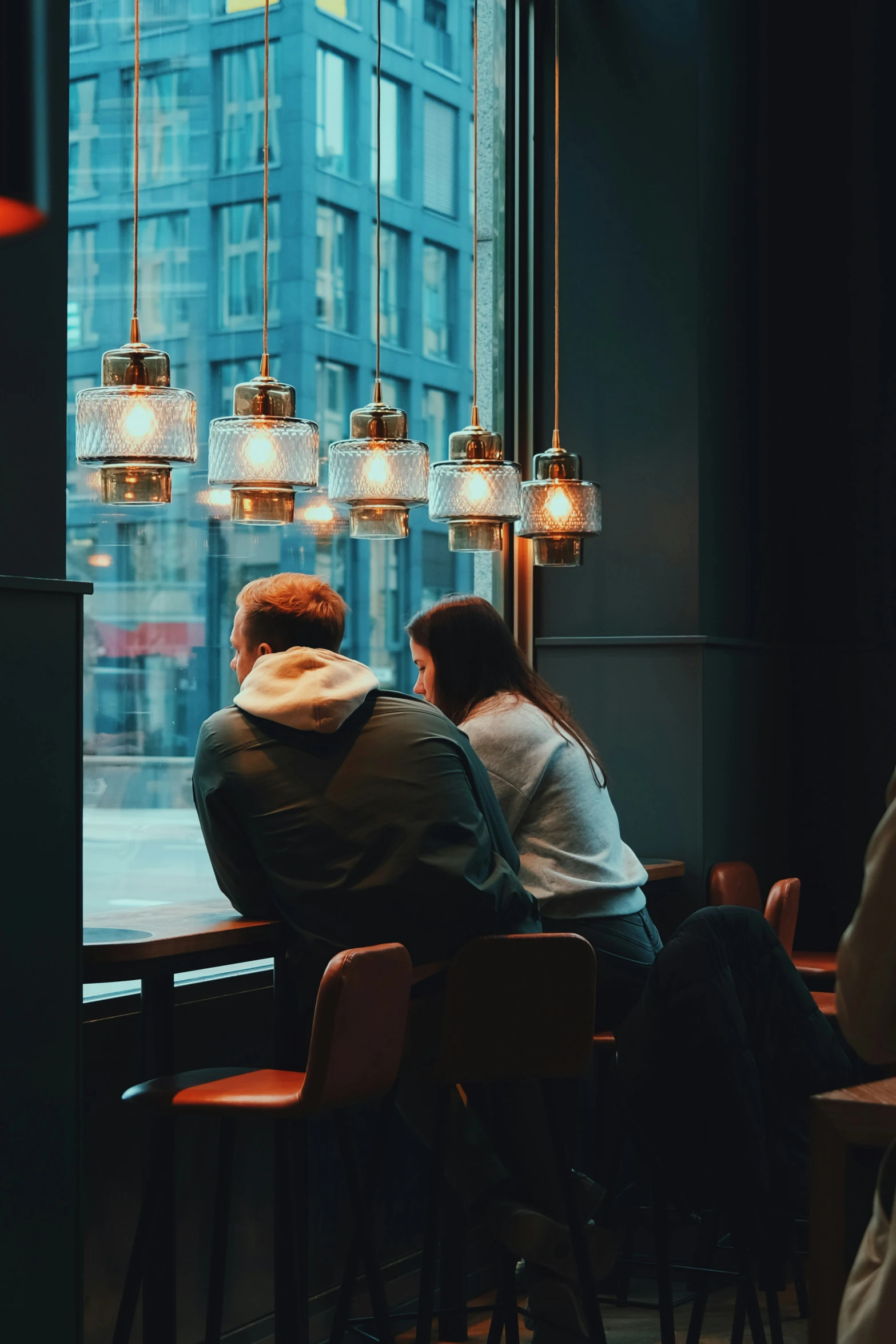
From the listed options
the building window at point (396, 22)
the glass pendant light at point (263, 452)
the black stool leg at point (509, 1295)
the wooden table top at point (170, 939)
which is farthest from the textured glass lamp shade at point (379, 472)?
the black stool leg at point (509, 1295)

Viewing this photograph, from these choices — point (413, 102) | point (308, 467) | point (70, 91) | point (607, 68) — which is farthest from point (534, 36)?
point (308, 467)

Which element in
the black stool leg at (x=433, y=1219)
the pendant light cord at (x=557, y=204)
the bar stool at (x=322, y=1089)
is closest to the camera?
the bar stool at (x=322, y=1089)

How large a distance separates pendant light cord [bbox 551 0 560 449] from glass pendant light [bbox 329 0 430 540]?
1307mm

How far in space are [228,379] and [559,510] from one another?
0.85 meters

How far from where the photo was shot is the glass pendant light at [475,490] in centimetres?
335

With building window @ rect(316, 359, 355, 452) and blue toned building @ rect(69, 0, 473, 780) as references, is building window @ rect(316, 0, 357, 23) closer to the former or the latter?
blue toned building @ rect(69, 0, 473, 780)

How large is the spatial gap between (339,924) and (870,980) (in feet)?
3.99

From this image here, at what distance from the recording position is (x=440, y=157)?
4020 mm

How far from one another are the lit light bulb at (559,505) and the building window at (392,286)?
57 centimetres

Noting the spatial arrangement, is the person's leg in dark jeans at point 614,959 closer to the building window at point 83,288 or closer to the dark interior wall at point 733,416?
the dark interior wall at point 733,416

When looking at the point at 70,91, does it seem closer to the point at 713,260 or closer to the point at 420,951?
the point at 420,951

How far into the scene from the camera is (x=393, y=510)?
3.07m

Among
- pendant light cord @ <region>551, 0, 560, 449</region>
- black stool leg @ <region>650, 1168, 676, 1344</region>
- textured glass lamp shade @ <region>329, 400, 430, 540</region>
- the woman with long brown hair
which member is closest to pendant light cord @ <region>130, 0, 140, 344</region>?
textured glass lamp shade @ <region>329, 400, 430, 540</region>

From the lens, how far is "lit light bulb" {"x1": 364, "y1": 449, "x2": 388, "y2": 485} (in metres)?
3.01
